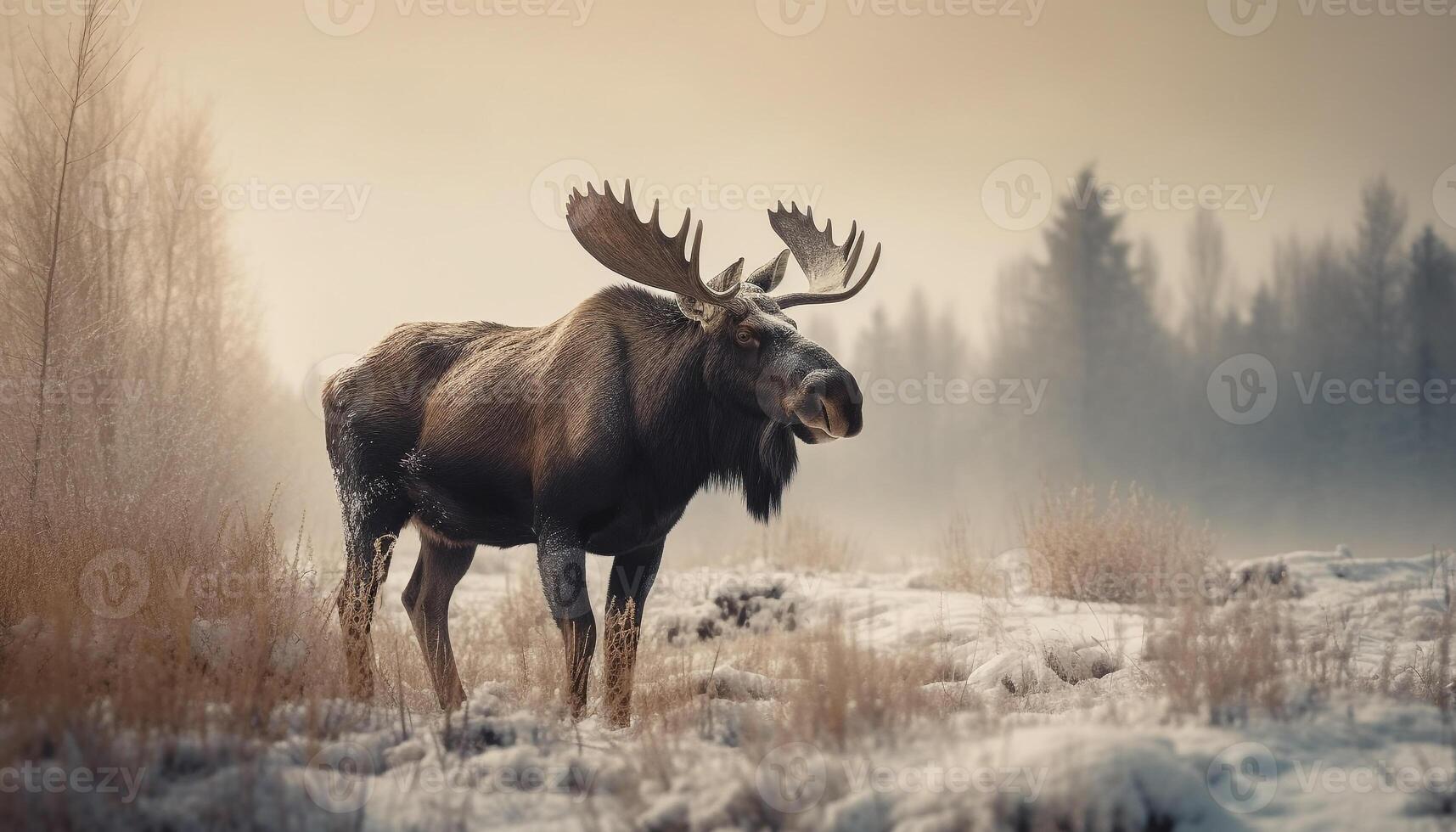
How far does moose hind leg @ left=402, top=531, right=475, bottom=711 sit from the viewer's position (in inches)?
206

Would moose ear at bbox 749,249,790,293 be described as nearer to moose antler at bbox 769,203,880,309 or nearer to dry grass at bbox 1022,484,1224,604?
moose antler at bbox 769,203,880,309

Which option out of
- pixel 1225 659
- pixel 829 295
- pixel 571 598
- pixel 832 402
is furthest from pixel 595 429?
pixel 1225 659

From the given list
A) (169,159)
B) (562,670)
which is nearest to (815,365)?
(562,670)

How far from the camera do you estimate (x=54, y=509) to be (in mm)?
7738

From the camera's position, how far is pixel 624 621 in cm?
455

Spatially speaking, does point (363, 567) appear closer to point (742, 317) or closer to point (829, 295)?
point (742, 317)

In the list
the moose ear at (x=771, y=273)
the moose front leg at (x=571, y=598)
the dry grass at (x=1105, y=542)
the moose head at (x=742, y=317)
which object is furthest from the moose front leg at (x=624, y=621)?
the dry grass at (x=1105, y=542)

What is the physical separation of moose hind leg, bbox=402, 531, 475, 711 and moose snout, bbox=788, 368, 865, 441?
220 centimetres

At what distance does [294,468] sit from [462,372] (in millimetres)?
11498

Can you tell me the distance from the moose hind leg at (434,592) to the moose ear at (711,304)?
1.83 meters

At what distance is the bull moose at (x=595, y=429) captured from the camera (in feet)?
14.9

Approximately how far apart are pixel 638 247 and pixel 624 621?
1.75 m

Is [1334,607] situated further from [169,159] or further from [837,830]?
[169,159]

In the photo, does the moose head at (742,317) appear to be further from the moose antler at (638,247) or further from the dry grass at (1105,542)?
the dry grass at (1105,542)
